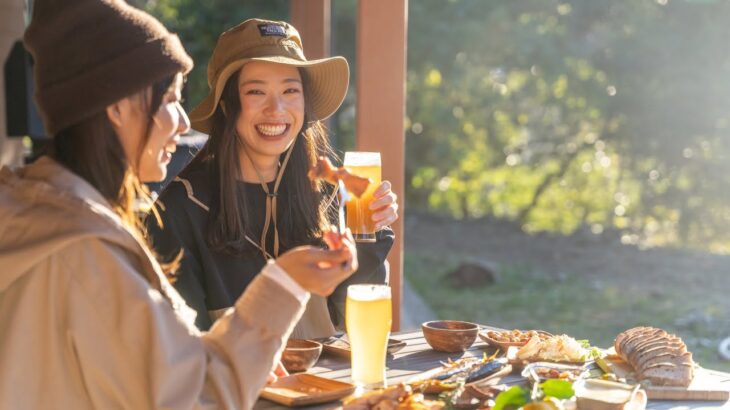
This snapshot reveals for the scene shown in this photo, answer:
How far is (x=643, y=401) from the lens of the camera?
6.81 feet

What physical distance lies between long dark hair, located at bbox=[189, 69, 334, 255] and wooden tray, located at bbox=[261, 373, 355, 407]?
999 mm

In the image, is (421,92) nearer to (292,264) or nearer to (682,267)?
(682,267)

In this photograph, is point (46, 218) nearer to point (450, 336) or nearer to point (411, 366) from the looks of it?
point (411, 366)

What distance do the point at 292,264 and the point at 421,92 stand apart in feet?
31.9

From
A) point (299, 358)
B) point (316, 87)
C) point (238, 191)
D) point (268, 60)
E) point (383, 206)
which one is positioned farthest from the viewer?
point (316, 87)

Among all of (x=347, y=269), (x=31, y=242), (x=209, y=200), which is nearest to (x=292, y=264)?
(x=347, y=269)

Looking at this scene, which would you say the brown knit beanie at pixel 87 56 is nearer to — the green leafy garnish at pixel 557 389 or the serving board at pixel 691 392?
the green leafy garnish at pixel 557 389

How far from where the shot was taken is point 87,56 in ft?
5.73

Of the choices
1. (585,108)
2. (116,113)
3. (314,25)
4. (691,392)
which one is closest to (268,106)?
(116,113)

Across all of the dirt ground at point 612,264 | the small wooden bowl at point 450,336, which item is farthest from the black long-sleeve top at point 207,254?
the dirt ground at point 612,264

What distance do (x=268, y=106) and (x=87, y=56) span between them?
1.49 meters

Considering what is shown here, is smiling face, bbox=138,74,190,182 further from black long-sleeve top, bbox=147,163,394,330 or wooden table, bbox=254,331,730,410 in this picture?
black long-sleeve top, bbox=147,163,394,330

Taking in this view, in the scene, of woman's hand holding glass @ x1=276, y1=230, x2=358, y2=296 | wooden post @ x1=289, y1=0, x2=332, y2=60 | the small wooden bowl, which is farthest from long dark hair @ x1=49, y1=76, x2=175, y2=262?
wooden post @ x1=289, y1=0, x2=332, y2=60

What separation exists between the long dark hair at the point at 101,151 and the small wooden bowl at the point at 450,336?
1076 mm
